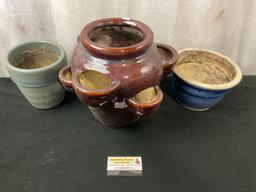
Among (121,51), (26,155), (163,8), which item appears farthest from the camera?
(163,8)

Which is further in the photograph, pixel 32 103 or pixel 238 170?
pixel 32 103

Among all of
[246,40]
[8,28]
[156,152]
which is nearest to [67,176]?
[156,152]

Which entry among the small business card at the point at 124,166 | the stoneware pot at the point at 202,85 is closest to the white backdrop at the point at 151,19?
the stoneware pot at the point at 202,85

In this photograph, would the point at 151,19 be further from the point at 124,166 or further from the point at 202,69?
the point at 124,166

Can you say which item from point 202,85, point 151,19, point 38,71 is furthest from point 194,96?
point 38,71

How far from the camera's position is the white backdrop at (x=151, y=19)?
69cm

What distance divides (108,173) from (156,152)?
12cm

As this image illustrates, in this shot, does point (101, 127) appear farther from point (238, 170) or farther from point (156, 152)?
point (238, 170)

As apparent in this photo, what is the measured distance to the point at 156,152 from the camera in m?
0.61

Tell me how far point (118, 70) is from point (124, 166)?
8.3 inches

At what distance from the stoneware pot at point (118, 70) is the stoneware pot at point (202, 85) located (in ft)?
0.27

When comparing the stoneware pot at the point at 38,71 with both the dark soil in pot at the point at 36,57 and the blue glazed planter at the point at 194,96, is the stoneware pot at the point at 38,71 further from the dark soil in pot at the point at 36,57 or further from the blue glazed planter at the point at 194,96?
the blue glazed planter at the point at 194,96

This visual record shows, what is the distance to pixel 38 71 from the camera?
1.94 ft

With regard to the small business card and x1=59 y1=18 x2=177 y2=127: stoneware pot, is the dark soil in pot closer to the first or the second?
x1=59 y1=18 x2=177 y2=127: stoneware pot
